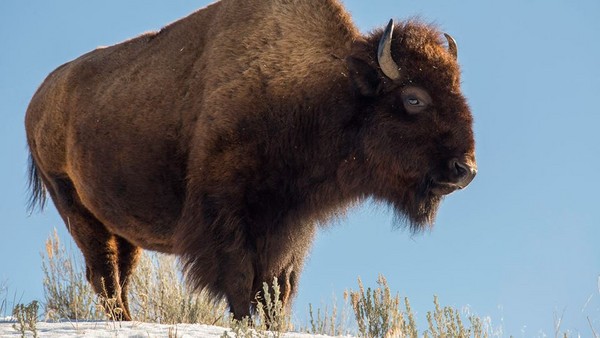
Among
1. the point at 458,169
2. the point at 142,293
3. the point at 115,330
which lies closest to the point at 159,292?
the point at 142,293

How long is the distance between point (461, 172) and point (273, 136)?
4.28 feet

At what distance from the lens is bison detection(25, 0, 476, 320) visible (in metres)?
6.23

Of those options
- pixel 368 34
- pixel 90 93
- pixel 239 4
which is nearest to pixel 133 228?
pixel 90 93

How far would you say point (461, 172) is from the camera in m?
6.02

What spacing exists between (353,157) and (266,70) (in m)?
0.87

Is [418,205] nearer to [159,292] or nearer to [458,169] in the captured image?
[458,169]

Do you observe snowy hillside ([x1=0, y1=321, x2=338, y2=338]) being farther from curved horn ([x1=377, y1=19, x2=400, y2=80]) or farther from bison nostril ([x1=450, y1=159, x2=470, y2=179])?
curved horn ([x1=377, y1=19, x2=400, y2=80])

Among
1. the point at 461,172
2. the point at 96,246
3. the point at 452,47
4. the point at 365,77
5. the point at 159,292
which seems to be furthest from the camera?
the point at 159,292

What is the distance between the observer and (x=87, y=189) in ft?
25.6

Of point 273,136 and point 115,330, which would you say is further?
point 273,136

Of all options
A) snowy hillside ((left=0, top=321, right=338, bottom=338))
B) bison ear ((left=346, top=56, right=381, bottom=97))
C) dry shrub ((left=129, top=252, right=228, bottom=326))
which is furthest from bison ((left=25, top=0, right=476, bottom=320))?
snowy hillside ((left=0, top=321, right=338, bottom=338))

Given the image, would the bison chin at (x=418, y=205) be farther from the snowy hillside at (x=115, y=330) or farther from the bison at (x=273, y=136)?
the snowy hillside at (x=115, y=330)

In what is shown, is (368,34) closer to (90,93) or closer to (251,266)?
(251,266)

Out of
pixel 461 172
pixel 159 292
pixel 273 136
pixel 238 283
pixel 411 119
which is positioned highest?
pixel 411 119
